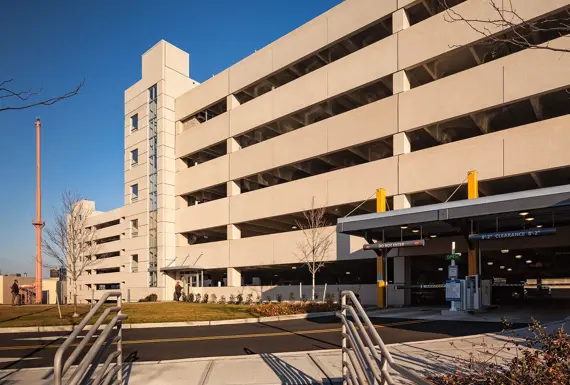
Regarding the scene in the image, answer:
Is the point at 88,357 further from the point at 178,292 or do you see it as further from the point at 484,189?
the point at 178,292

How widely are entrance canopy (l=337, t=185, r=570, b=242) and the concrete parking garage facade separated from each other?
109 inches

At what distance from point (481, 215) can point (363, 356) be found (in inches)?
469

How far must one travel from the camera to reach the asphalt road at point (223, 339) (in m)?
9.51

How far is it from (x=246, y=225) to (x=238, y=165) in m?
5.71

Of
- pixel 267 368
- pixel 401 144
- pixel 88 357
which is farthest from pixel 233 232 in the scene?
pixel 88 357

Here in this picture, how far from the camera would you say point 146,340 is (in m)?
11.8

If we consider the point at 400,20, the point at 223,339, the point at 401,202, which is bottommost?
the point at 223,339

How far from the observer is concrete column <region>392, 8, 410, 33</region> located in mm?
25375

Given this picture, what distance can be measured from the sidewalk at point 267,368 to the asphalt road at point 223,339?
93 centimetres

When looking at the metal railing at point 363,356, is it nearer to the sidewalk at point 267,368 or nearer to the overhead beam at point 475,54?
the sidewalk at point 267,368

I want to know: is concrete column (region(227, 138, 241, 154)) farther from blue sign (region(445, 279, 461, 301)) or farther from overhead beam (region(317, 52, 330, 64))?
blue sign (region(445, 279, 461, 301))

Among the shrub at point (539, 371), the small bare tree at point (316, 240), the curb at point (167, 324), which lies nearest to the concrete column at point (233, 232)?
the small bare tree at point (316, 240)

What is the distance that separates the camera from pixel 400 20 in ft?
83.6

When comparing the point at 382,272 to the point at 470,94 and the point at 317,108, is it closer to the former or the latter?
the point at 470,94
